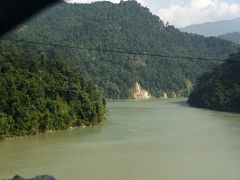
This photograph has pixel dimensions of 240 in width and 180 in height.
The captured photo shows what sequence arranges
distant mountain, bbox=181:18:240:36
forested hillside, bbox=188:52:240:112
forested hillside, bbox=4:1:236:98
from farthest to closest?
1. distant mountain, bbox=181:18:240:36
2. forested hillside, bbox=4:1:236:98
3. forested hillside, bbox=188:52:240:112

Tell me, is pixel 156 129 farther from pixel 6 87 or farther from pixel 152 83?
pixel 152 83

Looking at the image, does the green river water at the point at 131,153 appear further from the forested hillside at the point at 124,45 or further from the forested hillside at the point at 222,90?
the forested hillside at the point at 124,45

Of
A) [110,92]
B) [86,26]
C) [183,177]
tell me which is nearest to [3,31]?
[183,177]

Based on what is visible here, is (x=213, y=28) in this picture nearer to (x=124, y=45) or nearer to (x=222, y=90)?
(x=124, y=45)

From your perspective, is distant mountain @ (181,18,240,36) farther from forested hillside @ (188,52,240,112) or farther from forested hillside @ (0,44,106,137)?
forested hillside @ (0,44,106,137)

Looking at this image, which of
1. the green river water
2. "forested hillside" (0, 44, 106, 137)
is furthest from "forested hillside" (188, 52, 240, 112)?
"forested hillside" (0, 44, 106, 137)

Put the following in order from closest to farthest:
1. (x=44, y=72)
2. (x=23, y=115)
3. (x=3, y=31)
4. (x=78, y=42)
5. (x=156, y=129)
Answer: (x=3, y=31), (x=23, y=115), (x=156, y=129), (x=44, y=72), (x=78, y=42)
